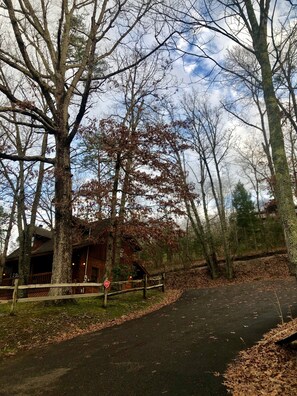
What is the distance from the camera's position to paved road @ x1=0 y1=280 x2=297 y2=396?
4.50 meters

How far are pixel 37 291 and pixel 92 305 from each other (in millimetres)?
12065

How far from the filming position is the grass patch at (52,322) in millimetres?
7636

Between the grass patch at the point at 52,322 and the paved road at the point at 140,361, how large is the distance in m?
0.72

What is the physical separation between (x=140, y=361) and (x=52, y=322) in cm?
440

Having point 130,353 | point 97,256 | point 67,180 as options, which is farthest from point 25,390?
point 97,256

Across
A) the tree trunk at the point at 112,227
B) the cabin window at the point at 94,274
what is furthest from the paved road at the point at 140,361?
the cabin window at the point at 94,274

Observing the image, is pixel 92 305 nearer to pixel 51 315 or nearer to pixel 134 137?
pixel 51 315

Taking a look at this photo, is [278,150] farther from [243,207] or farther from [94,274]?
[243,207]

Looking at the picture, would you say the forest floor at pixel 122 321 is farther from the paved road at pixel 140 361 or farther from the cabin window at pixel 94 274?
the cabin window at pixel 94 274

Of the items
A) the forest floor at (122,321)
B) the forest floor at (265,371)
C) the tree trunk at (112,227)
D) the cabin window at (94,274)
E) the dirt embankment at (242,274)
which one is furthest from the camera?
the cabin window at (94,274)

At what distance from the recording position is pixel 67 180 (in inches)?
488

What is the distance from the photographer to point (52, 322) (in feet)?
30.0

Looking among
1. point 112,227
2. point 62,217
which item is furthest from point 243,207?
point 62,217

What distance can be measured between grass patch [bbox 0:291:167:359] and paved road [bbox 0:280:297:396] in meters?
0.72
